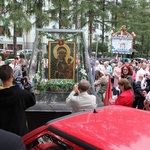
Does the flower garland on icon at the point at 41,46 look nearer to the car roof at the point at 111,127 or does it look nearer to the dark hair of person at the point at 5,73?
the dark hair of person at the point at 5,73

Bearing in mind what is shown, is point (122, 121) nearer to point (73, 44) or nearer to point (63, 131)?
point (63, 131)

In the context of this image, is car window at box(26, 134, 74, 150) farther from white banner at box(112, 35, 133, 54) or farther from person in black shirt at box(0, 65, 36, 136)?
white banner at box(112, 35, 133, 54)

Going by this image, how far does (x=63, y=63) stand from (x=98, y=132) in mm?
6210

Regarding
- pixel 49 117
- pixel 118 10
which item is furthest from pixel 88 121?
pixel 118 10

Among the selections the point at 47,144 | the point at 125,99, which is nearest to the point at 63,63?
the point at 125,99

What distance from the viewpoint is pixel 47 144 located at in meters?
2.32

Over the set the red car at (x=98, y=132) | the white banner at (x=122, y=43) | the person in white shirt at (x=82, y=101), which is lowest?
the person in white shirt at (x=82, y=101)

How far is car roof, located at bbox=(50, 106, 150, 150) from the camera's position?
1.87m

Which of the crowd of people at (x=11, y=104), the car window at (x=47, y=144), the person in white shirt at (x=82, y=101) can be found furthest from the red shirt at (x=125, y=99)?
the car window at (x=47, y=144)

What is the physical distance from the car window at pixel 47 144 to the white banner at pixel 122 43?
13992mm

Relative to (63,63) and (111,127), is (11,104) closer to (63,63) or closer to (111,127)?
(111,127)

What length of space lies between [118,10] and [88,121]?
25831mm

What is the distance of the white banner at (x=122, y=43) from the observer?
1597 centimetres

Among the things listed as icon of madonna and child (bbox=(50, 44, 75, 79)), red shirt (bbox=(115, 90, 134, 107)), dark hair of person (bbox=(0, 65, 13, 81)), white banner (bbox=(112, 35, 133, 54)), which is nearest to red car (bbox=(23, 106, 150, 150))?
dark hair of person (bbox=(0, 65, 13, 81))
